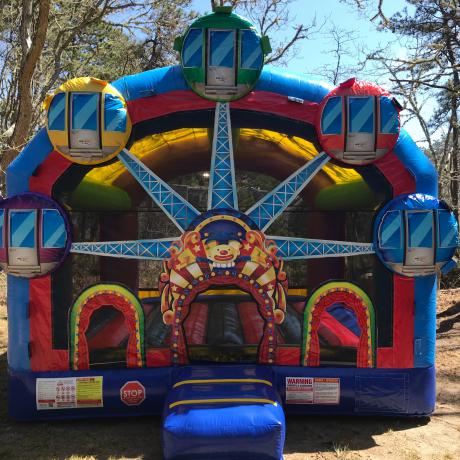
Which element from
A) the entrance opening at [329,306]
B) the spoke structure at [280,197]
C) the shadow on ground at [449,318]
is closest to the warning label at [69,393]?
the entrance opening at [329,306]

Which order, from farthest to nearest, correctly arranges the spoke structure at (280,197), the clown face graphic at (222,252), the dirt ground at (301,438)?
the spoke structure at (280,197)
the clown face graphic at (222,252)
the dirt ground at (301,438)

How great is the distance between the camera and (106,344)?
359cm

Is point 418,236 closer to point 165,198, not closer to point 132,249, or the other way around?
point 165,198

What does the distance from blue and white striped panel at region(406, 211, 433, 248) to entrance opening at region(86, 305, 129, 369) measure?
2.26 metres

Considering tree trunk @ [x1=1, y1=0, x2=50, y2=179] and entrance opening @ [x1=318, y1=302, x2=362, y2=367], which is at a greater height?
tree trunk @ [x1=1, y1=0, x2=50, y2=179]

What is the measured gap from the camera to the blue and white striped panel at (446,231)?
3.33 metres

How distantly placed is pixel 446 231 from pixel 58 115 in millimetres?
2869

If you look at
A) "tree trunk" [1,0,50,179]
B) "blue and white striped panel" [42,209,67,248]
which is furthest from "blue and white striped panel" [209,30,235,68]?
"tree trunk" [1,0,50,179]

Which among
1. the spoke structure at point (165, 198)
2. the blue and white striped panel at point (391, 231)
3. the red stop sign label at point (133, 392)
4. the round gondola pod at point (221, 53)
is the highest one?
the round gondola pod at point (221, 53)

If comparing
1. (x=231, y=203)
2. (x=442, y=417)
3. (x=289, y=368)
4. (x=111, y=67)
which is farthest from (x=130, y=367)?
(x=111, y=67)

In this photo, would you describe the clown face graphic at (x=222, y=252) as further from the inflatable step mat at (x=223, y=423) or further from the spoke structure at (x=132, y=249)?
the inflatable step mat at (x=223, y=423)

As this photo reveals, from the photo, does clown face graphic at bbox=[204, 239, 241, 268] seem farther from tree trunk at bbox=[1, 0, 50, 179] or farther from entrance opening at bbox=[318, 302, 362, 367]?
tree trunk at bbox=[1, 0, 50, 179]

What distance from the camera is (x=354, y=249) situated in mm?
3469

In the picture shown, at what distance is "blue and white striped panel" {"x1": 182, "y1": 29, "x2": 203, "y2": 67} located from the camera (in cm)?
328
